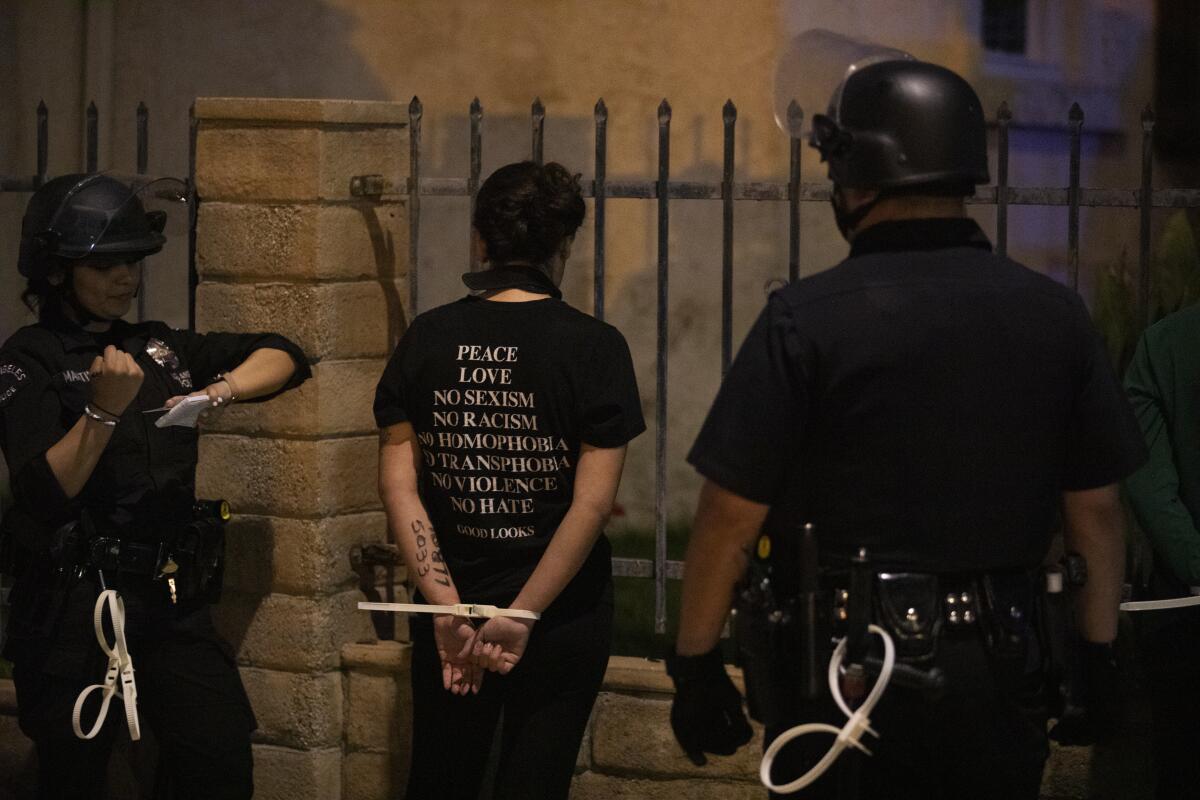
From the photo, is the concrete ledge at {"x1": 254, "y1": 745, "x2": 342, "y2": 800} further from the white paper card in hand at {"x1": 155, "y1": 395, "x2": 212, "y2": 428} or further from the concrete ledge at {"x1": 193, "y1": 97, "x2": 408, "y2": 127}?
the concrete ledge at {"x1": 193, "y1": 97, "x2": 408, "y2": 127}

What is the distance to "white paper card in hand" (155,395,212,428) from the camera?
4.17 m

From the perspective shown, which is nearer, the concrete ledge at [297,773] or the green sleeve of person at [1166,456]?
the green sleeve of person at [1166,456]

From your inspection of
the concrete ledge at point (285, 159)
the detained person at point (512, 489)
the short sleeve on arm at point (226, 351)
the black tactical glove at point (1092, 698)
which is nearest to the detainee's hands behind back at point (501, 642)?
the detained person at point (512, 489)

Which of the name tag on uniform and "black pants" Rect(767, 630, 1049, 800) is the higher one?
the name tag on uniform

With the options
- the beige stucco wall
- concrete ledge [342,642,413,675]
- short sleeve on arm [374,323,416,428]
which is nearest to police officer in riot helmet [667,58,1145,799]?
short sleeve on arm [374,323,416,428]

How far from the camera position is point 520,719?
389cm

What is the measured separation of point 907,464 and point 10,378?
7.13 ft

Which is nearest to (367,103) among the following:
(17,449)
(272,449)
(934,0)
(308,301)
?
(308,301)

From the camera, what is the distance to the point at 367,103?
5215mm

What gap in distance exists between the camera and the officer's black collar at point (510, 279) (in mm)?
3887

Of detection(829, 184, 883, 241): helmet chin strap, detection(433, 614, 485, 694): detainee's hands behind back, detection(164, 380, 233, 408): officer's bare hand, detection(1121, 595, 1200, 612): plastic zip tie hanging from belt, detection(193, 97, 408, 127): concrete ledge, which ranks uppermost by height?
detection(193, 97, 408, 127): concrete ledge

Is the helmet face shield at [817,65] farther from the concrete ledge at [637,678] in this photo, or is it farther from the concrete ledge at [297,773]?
the concrete ledge at [297,773]

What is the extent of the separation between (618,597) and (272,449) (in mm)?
3778

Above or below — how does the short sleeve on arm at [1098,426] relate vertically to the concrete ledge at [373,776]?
above
